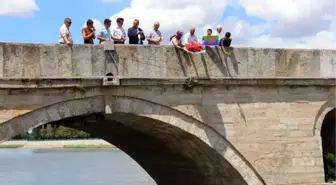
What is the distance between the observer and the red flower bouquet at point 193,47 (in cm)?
1016

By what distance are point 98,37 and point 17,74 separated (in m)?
1.48

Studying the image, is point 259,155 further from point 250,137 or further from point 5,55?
point 5,55

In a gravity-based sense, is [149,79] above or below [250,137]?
above

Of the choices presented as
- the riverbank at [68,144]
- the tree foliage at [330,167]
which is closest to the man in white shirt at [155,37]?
the tree foliage at [330,167]

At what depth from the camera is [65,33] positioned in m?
9.48

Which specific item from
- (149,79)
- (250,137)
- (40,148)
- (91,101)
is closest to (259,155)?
(250,137)

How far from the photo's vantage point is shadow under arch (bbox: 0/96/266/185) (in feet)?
30.5

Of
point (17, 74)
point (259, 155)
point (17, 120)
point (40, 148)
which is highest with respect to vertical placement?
point (17, 74)

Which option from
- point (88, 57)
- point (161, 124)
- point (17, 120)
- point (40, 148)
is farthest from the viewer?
point (40, 148)

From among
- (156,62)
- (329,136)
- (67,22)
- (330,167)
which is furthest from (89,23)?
(329,136)

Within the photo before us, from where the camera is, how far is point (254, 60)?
35.2 feet

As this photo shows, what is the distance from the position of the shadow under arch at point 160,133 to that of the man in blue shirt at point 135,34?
110cm

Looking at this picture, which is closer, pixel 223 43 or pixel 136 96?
pixel 136 96

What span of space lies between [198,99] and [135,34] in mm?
1492
